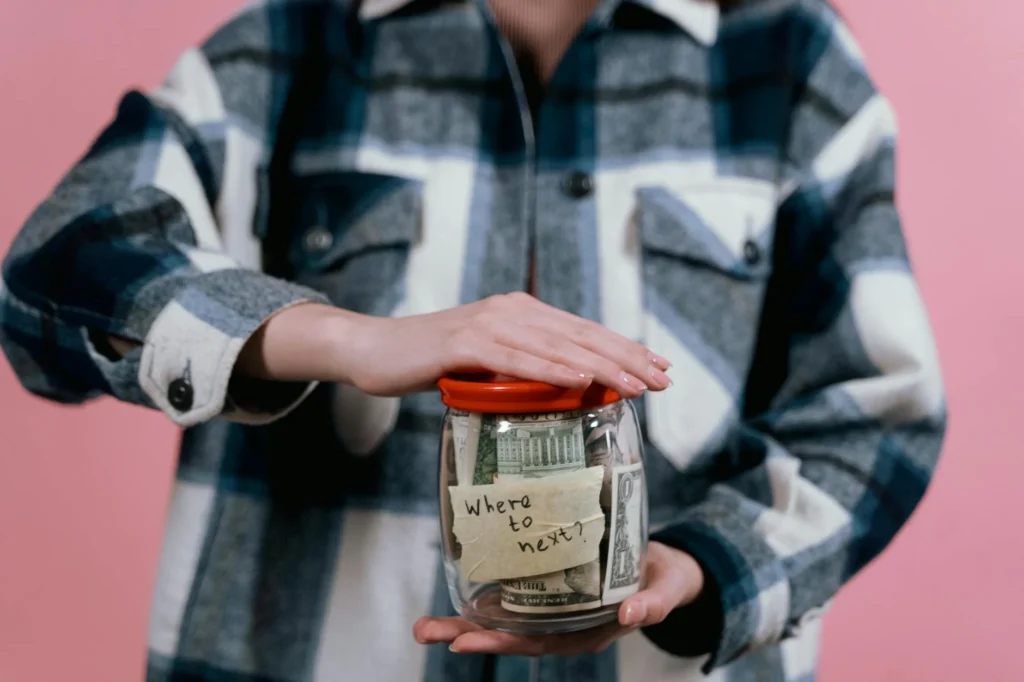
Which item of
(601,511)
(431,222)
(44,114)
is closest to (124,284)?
(431,222)

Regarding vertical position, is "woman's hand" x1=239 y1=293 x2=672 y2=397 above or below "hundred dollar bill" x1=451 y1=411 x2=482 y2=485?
above

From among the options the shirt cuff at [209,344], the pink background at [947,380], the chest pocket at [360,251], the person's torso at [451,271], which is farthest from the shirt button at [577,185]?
the pink background at [947,380]

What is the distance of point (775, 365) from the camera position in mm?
896

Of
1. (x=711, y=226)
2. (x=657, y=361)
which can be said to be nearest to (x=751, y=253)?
(x=711, y=226)

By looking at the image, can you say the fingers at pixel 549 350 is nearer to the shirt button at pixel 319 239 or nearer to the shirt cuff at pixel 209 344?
the shirt cuff at pixel 209 344

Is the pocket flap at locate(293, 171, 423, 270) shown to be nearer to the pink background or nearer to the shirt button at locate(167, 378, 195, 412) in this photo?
the shirt button at locate(167, 378, 195, 412)

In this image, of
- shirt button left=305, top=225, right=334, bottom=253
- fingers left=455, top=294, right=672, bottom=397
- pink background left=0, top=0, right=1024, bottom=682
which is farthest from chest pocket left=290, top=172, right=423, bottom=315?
pink background left=0, top=0, right=1024, bottom=682

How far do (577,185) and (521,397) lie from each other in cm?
32

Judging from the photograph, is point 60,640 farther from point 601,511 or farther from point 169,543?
point 601,511

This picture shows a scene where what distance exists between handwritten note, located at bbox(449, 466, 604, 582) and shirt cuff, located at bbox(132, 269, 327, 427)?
18 cm

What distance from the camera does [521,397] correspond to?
0.57m

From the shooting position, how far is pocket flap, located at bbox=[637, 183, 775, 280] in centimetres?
83

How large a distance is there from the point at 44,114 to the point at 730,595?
99cm

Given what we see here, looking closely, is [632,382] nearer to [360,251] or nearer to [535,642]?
[535,642]
